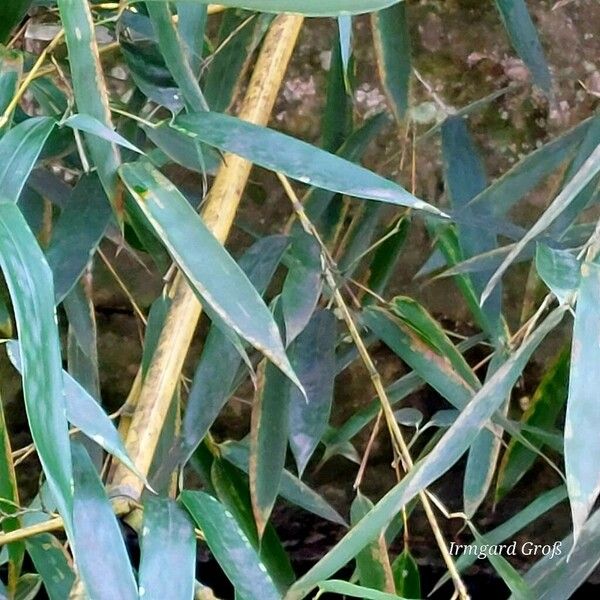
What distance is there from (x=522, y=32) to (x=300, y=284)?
253mm

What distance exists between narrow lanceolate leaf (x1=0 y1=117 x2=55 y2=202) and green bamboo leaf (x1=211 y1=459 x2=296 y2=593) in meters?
0.35

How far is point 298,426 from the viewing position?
61cm

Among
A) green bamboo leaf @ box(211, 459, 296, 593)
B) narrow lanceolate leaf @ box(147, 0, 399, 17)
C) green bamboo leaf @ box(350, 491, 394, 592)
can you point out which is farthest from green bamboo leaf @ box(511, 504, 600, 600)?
narrow lanceolate leaf @ box(147, 0, 399, 17)

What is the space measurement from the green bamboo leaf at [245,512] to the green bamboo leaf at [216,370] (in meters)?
0.11

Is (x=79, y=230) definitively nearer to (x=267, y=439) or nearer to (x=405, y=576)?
(x=267, y=439)

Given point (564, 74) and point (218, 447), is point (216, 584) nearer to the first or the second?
point (218, 447)

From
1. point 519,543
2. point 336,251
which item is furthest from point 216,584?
point 336,251

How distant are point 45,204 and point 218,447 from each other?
9.5 inches

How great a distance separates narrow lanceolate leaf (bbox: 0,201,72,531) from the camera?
0.99 ft

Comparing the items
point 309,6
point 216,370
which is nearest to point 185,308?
point 216,370

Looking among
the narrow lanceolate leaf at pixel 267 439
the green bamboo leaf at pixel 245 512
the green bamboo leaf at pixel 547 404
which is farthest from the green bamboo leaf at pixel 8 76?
the green bamboo leaf at pixel 547 404

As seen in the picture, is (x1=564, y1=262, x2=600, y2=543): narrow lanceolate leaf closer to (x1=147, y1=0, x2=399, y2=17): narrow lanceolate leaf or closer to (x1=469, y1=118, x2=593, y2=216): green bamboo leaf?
(x1=147, y1=0, x2=399, y2=17): narrow lanceolate leaf

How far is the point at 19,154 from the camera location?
385 mm

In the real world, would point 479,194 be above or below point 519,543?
above
